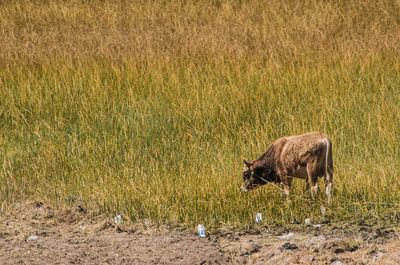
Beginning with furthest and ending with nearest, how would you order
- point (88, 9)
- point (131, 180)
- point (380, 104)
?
point (88, 9), point (380, 104), point (131, 180)

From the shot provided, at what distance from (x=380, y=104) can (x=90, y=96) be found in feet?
13.3

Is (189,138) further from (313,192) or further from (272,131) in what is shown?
(313,192)

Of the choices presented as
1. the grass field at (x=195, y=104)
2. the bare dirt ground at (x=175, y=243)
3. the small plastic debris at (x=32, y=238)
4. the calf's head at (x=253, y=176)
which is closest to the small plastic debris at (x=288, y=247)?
the bare dirt ground at (x=175, y=243)

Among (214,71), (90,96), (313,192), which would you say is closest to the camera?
(313,192)

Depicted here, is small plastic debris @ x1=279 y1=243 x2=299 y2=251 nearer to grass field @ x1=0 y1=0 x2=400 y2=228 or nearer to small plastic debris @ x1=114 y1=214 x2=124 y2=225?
grass field @ x1=0 y1=0 x2=400 y2=228

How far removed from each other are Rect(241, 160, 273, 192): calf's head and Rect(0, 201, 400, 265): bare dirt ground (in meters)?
0.45

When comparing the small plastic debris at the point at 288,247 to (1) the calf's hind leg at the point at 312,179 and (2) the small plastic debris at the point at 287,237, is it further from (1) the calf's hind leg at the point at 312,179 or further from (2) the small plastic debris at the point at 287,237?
(1) the calf's hind leg at the point at 312,179

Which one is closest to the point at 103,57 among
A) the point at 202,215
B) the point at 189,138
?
the point at 189,138

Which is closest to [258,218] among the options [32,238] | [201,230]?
[201,230]

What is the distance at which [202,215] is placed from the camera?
5469mm

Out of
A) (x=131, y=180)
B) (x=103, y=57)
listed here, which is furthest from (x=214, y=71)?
(x=131, y=180)

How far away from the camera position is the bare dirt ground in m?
4.50

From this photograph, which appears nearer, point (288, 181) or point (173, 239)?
point (173, 239)

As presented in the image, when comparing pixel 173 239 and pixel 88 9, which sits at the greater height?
pixel 88 9
